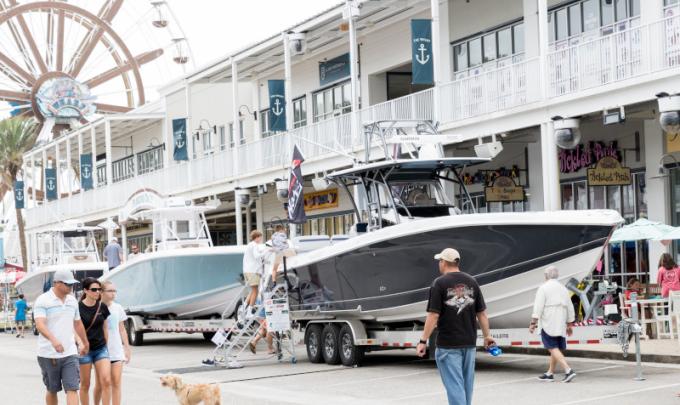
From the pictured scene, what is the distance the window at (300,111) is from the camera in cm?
4100

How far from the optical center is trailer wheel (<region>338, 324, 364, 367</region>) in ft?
60.3

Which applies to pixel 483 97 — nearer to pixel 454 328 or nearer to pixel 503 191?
pixel 503 191

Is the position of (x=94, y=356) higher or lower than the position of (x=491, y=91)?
lower

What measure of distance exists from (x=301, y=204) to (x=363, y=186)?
14.0 ft

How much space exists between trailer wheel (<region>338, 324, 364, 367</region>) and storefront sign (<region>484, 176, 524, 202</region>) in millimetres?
9872

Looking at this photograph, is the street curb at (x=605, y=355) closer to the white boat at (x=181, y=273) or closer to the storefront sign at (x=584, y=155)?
the white boat at (x=181, y=273)

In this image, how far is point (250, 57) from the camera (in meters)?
36.5

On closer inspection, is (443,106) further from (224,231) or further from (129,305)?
(224,231)

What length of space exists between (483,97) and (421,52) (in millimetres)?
2161

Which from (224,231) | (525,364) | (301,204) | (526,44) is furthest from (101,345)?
(224,231)

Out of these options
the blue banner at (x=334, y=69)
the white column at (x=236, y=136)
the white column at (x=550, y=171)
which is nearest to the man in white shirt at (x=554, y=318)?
the white column at (x=550, y=171)

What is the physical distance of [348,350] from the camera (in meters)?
18.6

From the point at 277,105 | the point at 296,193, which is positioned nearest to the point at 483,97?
the point at 296,193

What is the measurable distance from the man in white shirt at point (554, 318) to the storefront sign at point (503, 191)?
12384 millimetres
